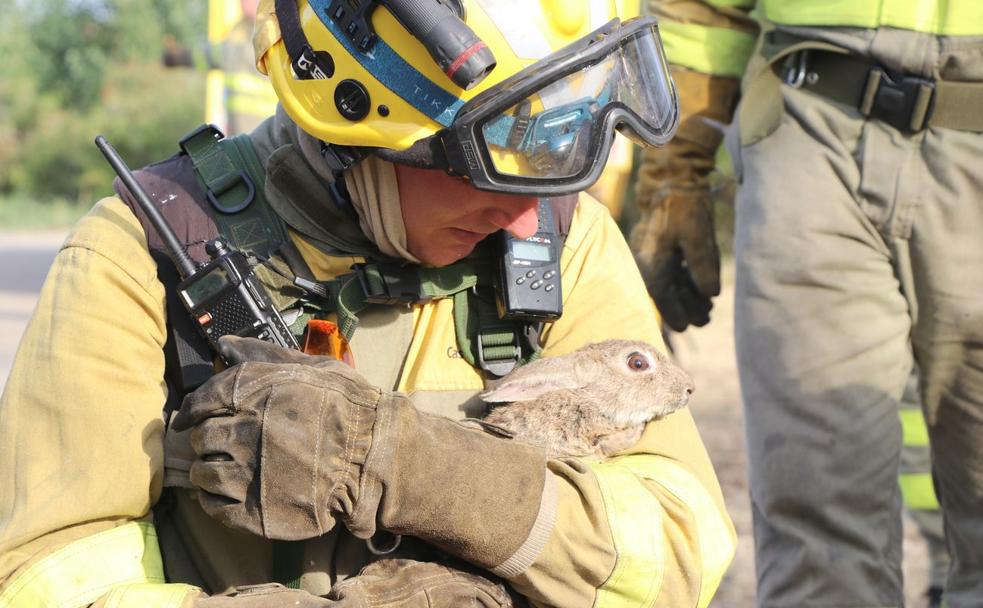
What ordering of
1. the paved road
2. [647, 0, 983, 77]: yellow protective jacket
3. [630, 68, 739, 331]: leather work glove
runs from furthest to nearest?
1. the paved road
2. [630, 68, 739, 331]: leather work glove
3. [647, 0, 983, 77]: yellow protective jacket

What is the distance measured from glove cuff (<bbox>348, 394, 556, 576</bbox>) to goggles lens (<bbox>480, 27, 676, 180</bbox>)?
1.54 feet

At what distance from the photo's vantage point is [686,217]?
3.96 metres

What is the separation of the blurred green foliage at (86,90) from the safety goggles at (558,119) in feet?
91.6

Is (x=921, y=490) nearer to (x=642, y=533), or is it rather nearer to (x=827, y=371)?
(x=827, y=371)

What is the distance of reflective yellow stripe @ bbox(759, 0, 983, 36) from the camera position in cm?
312

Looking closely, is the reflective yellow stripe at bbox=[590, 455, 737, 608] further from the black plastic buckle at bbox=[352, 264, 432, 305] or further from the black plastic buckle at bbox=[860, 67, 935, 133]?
the black plastic buckle at bbox=[860, 67, 935, 133]

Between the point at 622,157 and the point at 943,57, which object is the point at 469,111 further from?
the point at 622,157

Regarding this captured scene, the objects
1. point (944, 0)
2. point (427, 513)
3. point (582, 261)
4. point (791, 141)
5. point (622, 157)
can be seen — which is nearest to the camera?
point (427, 513)

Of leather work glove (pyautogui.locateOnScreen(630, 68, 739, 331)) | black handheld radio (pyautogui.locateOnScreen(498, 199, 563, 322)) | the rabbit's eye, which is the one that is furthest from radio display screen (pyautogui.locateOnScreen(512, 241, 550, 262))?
leather work glove (pyautogui.locateOnScreen(630, 68, 739, 331))

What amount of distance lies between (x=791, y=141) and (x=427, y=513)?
1.87 m

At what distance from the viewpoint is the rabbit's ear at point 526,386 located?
2248 mm

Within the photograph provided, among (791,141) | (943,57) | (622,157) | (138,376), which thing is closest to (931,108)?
(943,57)

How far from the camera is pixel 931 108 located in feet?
10.5

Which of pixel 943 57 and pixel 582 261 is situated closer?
pixel 582 261
